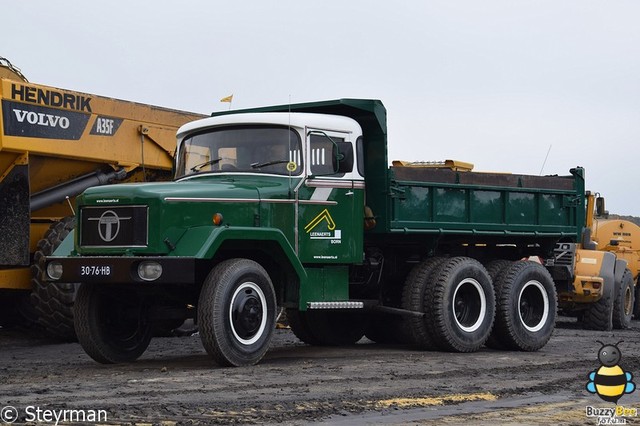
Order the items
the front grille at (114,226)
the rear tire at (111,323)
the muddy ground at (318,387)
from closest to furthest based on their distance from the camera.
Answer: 1. the muddy ground at (318,387)
2. the front grille at (114,226)
3. the rear tire at (111,323)

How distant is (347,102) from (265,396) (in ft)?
17.8

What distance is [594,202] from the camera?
79.6ft

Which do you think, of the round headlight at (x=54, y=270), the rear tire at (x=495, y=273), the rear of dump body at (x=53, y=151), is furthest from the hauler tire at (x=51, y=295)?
the rear tire at (x=495, y=273)

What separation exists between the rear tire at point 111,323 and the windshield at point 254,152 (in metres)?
1.73

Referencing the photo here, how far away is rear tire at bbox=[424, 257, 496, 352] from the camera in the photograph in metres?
14.2

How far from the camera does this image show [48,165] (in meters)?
15.6

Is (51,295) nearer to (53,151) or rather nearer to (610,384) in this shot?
(53,151)

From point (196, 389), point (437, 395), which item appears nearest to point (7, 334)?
point (196, 389)

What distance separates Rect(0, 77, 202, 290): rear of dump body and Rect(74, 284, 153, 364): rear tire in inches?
128

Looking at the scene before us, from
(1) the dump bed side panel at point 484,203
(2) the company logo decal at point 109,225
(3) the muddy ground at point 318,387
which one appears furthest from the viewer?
(1) the dump bed side panel at point 484,203

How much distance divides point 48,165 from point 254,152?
160 inches

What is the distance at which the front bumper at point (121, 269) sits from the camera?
11172 millimetres

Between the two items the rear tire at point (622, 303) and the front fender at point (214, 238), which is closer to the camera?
the front fender at point (214, 238)

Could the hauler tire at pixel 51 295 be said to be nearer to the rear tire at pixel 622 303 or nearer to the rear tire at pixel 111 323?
the rear tire at pixel 111 323
